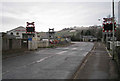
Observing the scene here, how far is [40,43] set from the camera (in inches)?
1276

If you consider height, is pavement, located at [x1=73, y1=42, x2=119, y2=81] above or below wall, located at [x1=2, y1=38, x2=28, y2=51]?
below

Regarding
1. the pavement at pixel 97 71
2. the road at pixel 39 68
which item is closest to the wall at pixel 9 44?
the road at pixel 39 68

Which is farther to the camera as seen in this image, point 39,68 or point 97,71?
point 39,68

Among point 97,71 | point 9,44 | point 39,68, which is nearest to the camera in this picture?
point 97,71

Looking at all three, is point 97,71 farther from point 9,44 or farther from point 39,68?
point 9,44

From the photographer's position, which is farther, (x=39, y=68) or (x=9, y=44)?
(x=9, y=44)

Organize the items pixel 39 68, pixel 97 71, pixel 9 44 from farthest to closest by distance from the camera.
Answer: pixel 9 44
pixel 39 68
pixel 97 71

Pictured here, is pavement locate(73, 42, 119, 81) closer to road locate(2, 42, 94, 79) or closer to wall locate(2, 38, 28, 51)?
road locate(2, 42, 94, 79)

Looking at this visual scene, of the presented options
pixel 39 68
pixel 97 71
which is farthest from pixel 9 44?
pixel 97 71

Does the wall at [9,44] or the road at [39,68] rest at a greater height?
the wall at [9,44]

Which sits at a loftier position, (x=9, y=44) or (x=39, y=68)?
(x=9, y=44)

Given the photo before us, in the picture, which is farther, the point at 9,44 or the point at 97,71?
the point at 9,44

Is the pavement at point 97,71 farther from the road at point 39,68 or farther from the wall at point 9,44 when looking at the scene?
the wall at point 9,44

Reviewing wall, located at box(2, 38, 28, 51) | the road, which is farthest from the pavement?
wall, located at box(2, 38, 28, 51)
